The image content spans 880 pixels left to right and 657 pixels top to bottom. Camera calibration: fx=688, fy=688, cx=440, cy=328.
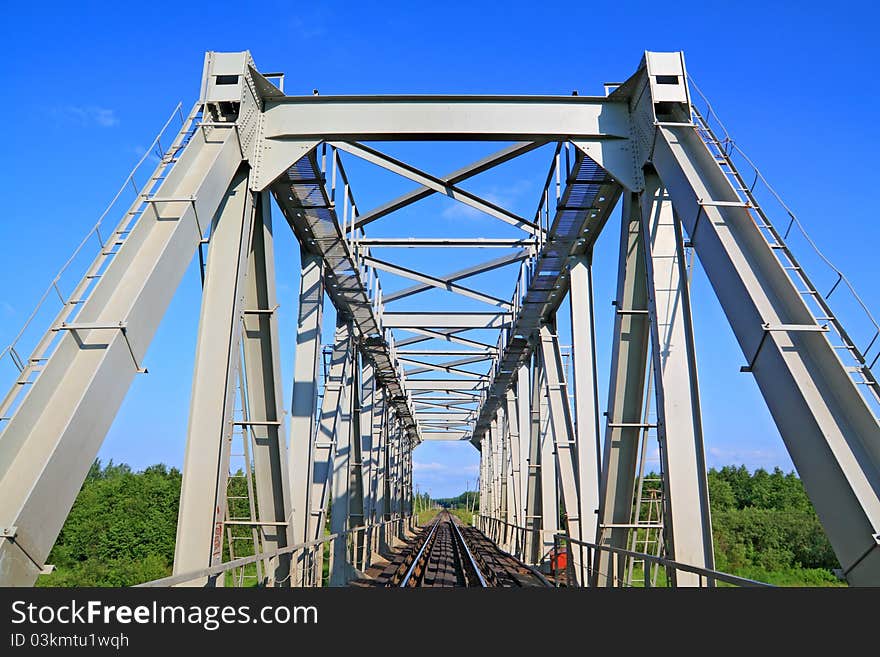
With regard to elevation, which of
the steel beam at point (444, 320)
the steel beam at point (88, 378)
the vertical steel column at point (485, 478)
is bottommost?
the steel beam at point (88, 378)

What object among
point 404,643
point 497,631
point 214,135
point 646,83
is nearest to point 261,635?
point 404,643

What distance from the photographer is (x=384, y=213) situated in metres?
14.6

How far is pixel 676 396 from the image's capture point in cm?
832

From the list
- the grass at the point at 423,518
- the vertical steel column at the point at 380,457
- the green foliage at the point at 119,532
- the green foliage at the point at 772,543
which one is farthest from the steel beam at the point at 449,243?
the grass at the point at 423,518

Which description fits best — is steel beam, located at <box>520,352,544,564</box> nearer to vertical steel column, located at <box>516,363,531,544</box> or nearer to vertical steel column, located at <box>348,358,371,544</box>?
vertical steel column, located at <box>516,363,531,544</box>

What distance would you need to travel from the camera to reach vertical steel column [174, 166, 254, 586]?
26.5 ft

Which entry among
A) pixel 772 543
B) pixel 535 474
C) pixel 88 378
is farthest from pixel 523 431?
pixel 772 543

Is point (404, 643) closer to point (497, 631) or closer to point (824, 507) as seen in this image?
point (497, 631)

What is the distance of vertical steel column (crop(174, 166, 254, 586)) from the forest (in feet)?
115

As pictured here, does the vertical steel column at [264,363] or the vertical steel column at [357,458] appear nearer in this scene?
the vertical steel column at [264,363]

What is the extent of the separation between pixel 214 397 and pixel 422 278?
11.0 meters

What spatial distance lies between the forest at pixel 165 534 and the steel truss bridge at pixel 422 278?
29.9 meters

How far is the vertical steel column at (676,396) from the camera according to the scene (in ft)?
25.1

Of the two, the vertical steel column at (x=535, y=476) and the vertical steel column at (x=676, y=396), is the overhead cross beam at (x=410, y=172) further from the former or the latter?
the vertical steel column at (x=535, y=476)
